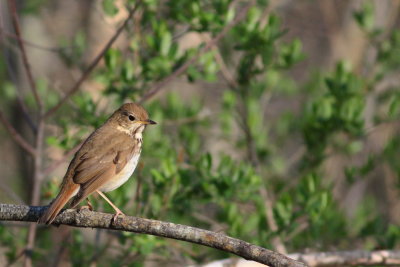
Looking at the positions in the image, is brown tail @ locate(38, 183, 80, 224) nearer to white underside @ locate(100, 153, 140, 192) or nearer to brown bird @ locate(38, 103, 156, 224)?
brown bird @ locate(38, 103, 156, 224)

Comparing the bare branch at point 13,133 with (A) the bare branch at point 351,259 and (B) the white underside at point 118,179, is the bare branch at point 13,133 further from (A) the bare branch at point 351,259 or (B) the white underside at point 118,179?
(A) the bare branch at point 351,259

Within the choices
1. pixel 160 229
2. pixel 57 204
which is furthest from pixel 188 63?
pixel 160 229

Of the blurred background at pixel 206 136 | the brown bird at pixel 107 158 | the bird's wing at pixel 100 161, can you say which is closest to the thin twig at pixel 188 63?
the blurred background at pixel 206 136

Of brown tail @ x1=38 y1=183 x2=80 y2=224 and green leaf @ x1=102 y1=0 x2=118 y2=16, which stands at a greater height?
green leaf @ x1=102 y1=0 x2=118 y2=16

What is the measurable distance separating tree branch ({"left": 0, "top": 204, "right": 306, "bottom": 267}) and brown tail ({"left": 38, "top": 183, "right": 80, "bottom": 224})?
0.18 ft

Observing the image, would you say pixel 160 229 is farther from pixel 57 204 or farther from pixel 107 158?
pixel 107 158

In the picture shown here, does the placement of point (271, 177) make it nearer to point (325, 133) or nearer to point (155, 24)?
point (325, 133)

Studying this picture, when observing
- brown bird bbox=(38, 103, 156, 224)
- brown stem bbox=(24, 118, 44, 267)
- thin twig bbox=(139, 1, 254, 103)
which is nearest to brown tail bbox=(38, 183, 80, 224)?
brown bird bbox=(38, 103, 156, 224)

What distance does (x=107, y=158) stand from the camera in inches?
219

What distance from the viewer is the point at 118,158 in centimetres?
558

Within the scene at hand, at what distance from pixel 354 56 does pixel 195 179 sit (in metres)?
4.52

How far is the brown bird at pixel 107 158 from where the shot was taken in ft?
17.0

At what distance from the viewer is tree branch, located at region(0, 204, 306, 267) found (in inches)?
148

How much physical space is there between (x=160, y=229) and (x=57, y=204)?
939mm
